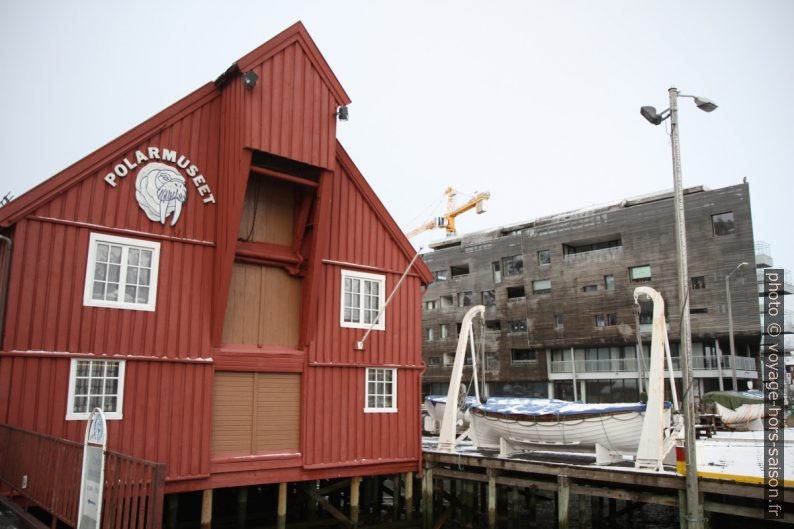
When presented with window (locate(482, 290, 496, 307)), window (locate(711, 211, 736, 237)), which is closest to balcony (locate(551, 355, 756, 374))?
window (locate(482, 290, 496, 307))

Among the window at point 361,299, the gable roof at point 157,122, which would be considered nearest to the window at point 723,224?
the window at point 361,299

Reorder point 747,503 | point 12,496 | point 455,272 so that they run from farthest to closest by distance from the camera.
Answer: point 455,272, point 747,503, point 12,496

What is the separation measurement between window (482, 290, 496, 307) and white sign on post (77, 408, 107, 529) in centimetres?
5104

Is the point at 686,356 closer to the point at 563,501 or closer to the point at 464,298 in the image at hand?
the point at 563,501

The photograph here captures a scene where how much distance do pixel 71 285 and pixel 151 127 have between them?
4.21 metres

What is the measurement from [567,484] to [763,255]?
4437cm

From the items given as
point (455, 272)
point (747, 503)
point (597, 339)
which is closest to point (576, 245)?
point (597, 339)

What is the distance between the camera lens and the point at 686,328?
44.6 feet

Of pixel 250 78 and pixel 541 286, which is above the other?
pixel 541 286

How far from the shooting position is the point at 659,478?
49.0ft

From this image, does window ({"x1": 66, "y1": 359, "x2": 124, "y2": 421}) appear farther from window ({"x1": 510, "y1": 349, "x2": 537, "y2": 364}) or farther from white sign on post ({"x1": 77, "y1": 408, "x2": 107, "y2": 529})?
window ({"x1": 510, "y1": 349, "x2": 537, "y2": 364})

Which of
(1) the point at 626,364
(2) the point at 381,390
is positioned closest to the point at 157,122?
(2) the point at 381,390

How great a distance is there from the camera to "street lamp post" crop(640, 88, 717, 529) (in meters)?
13.4

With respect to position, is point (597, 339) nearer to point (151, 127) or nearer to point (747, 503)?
point (747, 503)
